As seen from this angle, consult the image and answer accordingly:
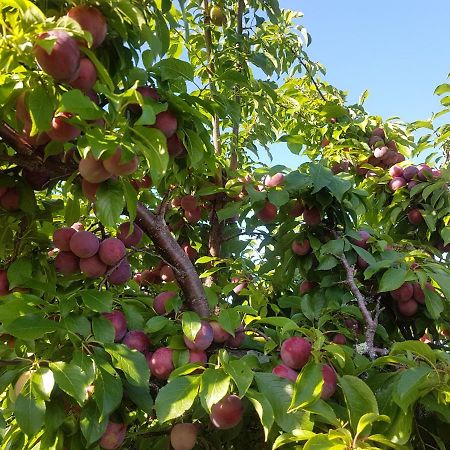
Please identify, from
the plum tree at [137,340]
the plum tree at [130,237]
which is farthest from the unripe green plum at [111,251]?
the plum tree at [137,340]

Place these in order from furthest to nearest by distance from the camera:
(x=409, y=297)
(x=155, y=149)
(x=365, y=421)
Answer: (x=409, y=297)
(x=155, y=149)
(x=365, y=421)

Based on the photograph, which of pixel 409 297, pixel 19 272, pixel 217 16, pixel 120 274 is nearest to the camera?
pixel 19 272

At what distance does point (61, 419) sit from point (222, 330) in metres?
0.42

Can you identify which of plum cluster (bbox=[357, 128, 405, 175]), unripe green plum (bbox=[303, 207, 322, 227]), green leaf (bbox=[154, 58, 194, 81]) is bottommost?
unripe green plum (bbox=[303, 207, 322, 227])

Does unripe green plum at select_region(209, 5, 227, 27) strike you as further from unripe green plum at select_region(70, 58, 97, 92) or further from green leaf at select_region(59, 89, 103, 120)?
green leaf at select_region(59, 89, 103, 120)

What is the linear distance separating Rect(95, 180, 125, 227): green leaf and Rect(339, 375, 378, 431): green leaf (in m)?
0.57

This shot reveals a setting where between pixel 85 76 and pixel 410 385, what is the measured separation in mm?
838

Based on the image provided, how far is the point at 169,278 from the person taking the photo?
6.56 ft

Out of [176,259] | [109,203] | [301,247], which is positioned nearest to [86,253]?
[176,259]

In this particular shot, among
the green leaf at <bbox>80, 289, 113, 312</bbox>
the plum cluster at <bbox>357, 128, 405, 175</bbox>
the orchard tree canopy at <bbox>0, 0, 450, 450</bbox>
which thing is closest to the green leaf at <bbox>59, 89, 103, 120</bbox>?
the orchard tree canopy at <bbox>0, 0, 450, 450</bbox>

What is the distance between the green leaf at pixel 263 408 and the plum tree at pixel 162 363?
282 mm

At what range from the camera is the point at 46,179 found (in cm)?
145

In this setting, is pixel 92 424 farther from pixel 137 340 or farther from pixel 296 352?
pixel 296 352

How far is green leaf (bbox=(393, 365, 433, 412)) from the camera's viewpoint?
92 cm
